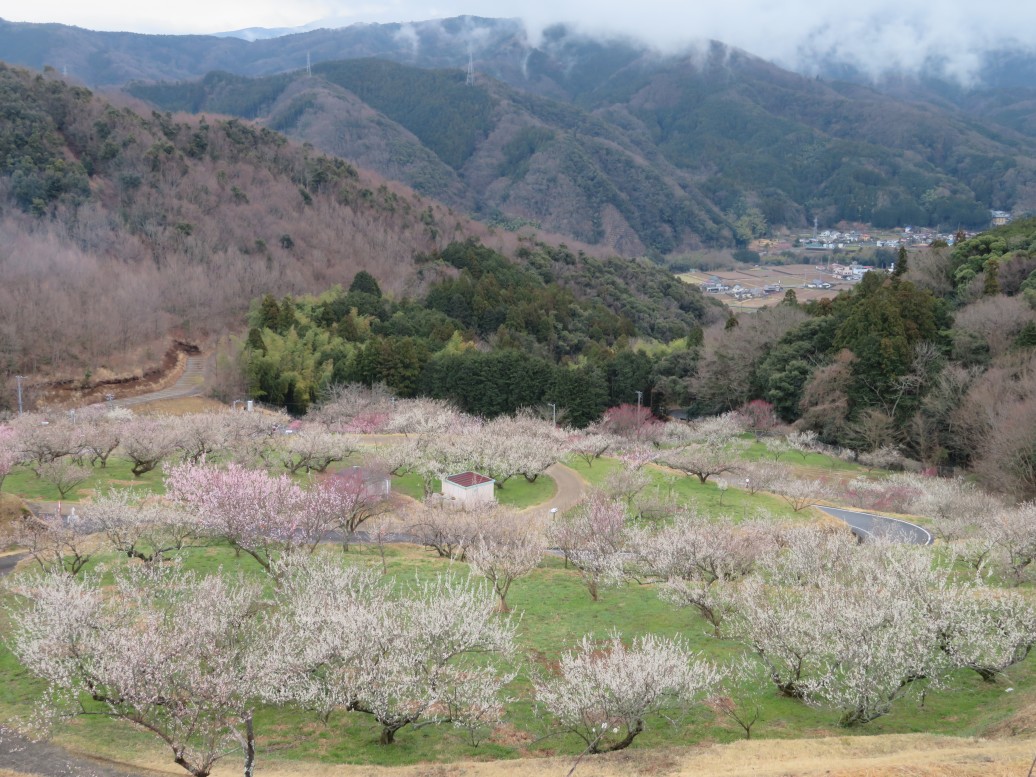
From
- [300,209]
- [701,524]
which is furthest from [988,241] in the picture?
[300,209]

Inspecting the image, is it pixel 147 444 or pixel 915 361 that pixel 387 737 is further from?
pixel 915 361

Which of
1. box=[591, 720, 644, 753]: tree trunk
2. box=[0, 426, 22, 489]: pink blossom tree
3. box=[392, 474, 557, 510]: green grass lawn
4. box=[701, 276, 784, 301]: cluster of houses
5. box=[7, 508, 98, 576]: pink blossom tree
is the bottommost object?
box=[701, 276, 784, 301]: cluster of houses

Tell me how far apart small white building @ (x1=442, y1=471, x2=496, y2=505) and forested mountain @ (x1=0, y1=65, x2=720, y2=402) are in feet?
112

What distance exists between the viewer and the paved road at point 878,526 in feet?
109

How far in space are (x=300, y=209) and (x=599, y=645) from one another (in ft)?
299

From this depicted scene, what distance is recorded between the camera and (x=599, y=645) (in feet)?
68.9

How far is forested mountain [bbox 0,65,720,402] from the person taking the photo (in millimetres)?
64312

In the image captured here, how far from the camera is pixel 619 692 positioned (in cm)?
1521

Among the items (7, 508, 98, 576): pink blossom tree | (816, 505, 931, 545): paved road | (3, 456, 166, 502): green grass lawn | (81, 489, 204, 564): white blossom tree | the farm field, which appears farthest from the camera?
(3, 456, 166, 502): green grass lawn

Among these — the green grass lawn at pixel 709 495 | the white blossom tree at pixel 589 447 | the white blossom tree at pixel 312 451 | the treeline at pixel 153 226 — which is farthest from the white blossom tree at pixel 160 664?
the treeline at pixel 153 226

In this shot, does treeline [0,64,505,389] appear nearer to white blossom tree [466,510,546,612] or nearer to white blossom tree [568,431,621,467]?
white blossom tree [568,431,621,467]

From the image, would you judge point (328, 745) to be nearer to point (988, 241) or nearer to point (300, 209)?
point (988, 241)

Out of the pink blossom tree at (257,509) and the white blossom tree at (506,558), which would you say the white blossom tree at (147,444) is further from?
the white blossom tree at (506,558)

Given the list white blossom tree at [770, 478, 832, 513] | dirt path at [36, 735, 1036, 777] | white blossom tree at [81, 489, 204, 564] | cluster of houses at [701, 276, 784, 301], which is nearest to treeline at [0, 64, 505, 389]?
white blossom tree at [81, 489, 204, 564]
